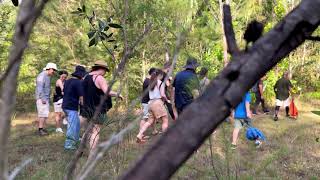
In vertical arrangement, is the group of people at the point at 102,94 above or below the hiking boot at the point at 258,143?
above

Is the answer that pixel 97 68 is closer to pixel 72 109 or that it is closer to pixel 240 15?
pixel 72 109

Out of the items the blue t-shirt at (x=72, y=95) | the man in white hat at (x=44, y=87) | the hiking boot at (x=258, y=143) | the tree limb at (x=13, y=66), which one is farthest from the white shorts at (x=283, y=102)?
the tree limb at (x=13, y=66)

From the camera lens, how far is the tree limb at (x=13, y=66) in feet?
2.45

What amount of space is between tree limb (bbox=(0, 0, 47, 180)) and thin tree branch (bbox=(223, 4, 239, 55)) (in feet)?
1.00

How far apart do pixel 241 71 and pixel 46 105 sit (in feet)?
30.5

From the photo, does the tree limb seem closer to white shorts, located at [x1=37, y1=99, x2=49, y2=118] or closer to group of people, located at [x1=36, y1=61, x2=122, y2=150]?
group of people, located at [x1=36, y1=61, x2=122, y2=150]

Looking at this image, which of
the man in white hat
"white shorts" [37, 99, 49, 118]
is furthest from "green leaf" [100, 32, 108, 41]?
"white shorts" [37, 99, 49, 118]

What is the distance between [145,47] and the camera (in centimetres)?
1228

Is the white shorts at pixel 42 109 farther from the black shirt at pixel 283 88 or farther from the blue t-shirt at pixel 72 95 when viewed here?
the black shirt at pixel 283 88

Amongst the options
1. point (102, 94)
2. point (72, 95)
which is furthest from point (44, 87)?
point (102, 94)

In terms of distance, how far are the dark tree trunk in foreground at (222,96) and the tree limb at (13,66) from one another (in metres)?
0.21

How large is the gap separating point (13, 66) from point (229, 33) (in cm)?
36

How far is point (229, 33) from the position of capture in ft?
2.80

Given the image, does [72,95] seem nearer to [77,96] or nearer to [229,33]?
[77,96]
